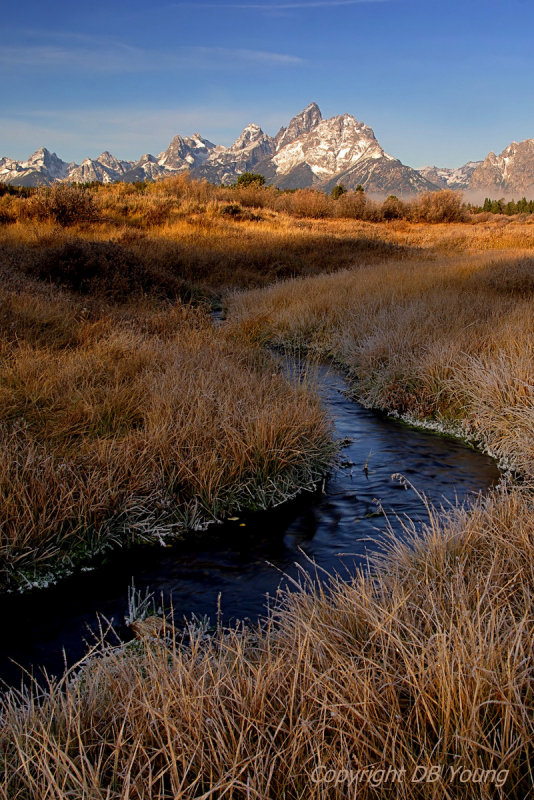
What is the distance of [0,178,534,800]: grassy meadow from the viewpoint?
5.48 ft

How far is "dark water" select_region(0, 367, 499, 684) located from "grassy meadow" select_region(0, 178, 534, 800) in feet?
0.67

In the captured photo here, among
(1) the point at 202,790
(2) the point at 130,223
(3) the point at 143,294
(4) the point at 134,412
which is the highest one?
(2) the point at 130,223

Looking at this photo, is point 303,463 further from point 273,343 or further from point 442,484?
point 273,343

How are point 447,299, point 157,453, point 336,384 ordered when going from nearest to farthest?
point 157,453 < point 336,384 < point 447,299

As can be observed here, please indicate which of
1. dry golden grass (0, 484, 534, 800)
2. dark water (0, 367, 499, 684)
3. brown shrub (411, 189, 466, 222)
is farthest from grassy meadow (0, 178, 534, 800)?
brown shrub (411, 189, 466, 222)

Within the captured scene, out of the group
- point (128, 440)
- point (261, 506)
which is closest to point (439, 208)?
point (261, 506)

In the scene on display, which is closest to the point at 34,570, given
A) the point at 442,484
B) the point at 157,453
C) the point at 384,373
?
the point at 157,453

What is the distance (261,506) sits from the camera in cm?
473

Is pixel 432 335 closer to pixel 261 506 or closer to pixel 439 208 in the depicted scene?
pixel 261 506

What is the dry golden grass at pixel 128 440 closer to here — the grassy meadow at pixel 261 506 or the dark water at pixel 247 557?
the grassy meadow at pixel 261 506

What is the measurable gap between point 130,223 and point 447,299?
14.0 m

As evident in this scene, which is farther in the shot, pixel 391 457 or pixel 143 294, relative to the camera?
pixel 143 294

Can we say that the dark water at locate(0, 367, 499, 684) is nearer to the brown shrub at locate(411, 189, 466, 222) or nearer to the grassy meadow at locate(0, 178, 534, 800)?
the grassy meadow at locate(0, 178, 534, 800)

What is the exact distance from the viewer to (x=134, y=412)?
16.6 ft
